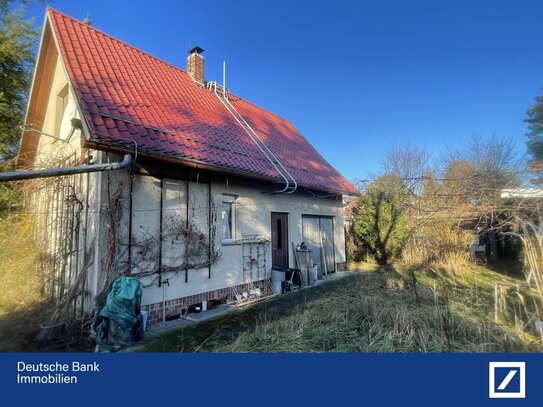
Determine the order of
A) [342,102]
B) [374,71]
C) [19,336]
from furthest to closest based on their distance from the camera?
[342,102]
[374,71]
[19,336]

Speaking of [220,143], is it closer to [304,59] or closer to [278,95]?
[304,59]

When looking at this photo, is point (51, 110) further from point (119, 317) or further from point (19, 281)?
point (119, 317)

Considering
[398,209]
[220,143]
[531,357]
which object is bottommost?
[531,357]

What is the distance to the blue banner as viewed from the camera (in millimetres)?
2773

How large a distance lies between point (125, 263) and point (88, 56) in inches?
200

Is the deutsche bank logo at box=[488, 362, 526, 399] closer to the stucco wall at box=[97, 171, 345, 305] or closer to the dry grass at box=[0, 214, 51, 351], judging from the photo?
the stucco wall at box=[97, 171, 345, 305]

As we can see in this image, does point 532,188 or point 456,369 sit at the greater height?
point 532,188

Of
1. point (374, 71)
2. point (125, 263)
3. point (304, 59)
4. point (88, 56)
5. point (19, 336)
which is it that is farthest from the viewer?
point (304, 59)

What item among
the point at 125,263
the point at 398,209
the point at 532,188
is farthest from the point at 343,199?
the point at 125,263

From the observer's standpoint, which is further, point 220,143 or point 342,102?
point 342,102

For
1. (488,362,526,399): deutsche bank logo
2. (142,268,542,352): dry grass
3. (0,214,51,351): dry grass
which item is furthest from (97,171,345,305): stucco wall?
(488,362,526,399): deutsche bank logo

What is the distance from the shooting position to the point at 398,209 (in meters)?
13.0

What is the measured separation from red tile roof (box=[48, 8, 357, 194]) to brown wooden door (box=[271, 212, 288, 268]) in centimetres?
138

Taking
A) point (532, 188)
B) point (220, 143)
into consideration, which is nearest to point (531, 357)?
point (532, 188)
